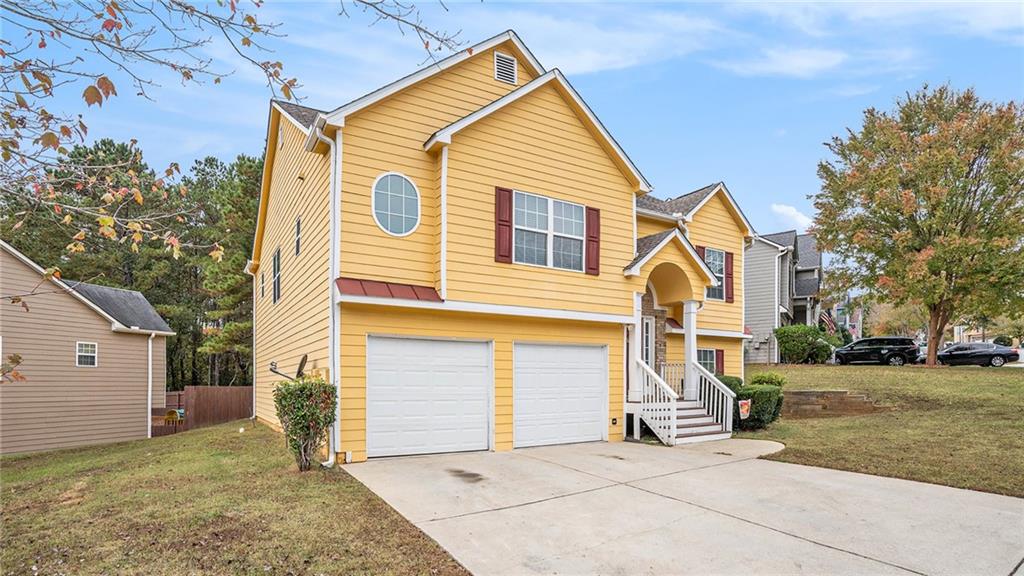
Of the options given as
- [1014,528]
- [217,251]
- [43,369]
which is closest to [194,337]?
[43,369]

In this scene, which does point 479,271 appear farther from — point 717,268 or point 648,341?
point 717,268

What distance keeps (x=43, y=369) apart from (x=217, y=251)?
1819cm

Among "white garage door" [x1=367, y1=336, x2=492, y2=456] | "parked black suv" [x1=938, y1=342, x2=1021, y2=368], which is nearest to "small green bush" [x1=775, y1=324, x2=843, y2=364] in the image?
"parked black suv" [x1=938, y1=342, x2=1021, y2=368]

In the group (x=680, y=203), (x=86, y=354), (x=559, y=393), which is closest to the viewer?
(x=559, y=393)

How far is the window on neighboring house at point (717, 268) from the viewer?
51.1 feet

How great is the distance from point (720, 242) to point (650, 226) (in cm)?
245

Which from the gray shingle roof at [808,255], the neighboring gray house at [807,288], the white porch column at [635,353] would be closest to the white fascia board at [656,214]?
the white porch column at [635,353]

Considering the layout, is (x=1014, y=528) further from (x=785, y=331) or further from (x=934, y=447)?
(x=785, y=331)

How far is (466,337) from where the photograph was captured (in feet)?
33.4

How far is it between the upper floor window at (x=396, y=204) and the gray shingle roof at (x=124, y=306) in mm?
14869

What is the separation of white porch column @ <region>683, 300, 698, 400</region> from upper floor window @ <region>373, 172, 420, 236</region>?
682 cm

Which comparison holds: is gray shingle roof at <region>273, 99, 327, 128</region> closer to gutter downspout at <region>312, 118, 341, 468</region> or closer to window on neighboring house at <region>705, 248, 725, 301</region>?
gutter downspout at <region>312, 118, 341, 468</region>

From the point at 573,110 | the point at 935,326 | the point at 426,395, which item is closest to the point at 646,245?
the point at 573,110

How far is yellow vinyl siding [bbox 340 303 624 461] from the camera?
893 cm
